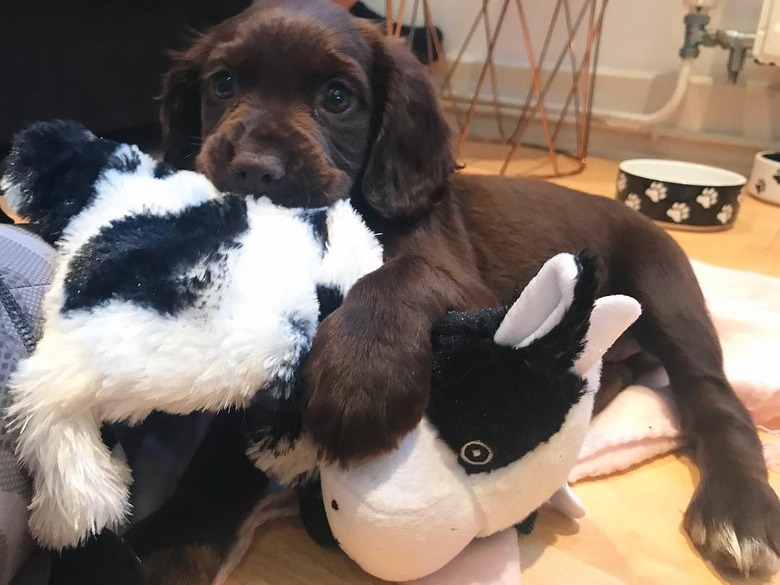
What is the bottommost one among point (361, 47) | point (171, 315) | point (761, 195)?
point (761, 195)

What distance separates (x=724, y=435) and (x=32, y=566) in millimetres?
871

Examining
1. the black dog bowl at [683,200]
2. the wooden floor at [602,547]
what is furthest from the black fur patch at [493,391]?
the black dog bowl at [683,200]

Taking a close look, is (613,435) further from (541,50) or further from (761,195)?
(541,50)

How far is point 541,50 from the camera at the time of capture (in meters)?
3.07

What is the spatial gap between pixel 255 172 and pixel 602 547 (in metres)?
0.61

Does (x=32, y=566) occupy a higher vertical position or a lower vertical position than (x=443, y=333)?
lower

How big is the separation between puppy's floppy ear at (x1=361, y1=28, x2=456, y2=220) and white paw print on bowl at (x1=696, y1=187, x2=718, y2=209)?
1212 millimetres

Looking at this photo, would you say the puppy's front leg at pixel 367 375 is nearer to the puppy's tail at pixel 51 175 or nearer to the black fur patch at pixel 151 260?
the black fur patch at pixel 151 260

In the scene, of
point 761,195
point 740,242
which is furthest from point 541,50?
point 740,242

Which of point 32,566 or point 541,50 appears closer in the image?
point 32,566

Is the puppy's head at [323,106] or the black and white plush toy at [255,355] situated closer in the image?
the black and white plush toy at [255,355]

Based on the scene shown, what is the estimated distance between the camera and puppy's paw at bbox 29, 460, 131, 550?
0.58 metres

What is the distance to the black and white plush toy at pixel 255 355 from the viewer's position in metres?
0.58

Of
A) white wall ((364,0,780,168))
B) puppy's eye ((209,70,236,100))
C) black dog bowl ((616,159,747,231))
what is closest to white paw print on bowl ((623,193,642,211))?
black dog bowl ((616,159,747,231))
